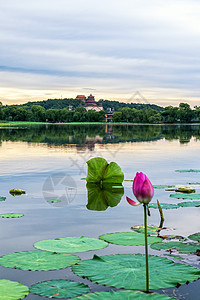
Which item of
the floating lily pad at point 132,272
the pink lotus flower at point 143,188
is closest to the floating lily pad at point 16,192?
the floating lily pad at point 132,272

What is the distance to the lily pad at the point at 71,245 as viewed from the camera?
17.2 ft

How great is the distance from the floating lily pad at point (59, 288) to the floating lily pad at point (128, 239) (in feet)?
5.10

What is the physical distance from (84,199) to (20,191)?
1.86 meters

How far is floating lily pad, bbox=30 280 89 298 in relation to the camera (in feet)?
12.9

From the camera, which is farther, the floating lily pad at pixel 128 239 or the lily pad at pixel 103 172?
the lily pad at pixel 103 172

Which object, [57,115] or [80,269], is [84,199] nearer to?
[80,269]

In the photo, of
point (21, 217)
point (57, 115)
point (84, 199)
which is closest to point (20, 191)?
point (84, 199)

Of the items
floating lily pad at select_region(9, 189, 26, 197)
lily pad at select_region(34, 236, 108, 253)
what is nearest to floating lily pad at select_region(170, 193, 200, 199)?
floating lily pad at select_region(9, 189, 26, 197)

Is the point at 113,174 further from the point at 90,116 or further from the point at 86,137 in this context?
the point at 90,116

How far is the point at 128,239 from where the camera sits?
5.80m

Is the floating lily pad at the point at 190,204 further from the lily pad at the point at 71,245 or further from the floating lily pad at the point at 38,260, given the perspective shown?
the floating lily pad at the point at 38,260

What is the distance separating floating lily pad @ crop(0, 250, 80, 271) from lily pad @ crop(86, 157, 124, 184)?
19.3 feet

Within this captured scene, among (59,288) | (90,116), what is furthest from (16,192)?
(90,116)

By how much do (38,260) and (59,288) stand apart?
0.80 meters
